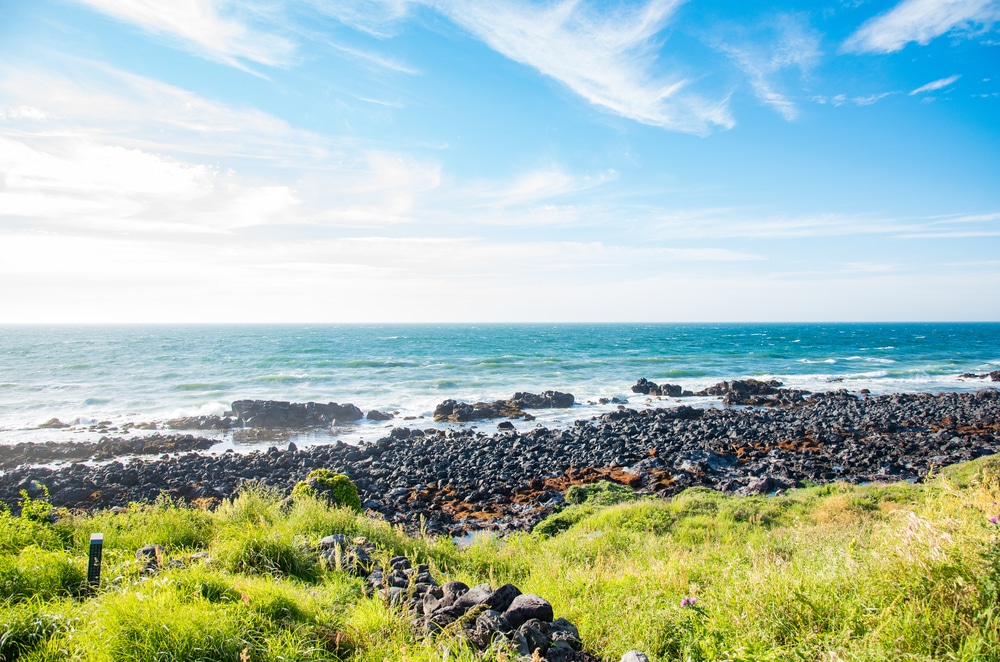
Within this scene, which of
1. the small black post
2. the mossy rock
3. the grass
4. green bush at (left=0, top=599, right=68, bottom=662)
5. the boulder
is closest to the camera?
the grass

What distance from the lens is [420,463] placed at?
18.4 metres

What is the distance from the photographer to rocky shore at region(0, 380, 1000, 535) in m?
14.6

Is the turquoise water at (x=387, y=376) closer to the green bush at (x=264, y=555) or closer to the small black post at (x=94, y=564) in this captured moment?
the green bush at (x=264, y=555)

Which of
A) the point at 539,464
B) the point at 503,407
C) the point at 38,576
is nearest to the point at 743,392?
→ the point at 503,407

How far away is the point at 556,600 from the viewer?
5465 millimetres

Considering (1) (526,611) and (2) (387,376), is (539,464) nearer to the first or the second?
(1) (526,611)

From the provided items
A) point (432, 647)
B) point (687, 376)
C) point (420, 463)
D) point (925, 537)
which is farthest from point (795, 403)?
point (432, 647)

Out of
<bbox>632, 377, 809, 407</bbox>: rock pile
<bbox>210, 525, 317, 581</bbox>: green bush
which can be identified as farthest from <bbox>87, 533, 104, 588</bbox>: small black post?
<bbox>632, 377, 809, 407</bbox>: rock pile

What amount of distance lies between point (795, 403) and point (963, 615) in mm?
31970

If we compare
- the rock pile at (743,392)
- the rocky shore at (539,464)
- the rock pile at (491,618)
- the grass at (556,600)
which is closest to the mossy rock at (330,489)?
the rocky shore at (539,464)

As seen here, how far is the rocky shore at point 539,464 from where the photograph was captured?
1461cm

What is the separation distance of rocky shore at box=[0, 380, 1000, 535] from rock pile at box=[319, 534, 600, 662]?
724cm

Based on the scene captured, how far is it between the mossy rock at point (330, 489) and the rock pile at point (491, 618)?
5018 millimetres

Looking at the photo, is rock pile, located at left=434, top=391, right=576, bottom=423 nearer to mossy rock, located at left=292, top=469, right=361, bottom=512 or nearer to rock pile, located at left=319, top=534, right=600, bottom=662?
mossy rock, located at left=292, top=469, right=361, bottom=512
